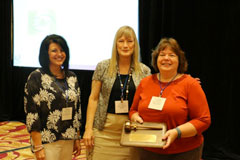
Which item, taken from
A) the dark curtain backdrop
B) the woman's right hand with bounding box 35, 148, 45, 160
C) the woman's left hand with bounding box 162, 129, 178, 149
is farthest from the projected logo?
the woman's left hand with bounding box 162, 129, 178, 149

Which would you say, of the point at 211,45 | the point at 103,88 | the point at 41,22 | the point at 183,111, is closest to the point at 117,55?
the point at 103,88

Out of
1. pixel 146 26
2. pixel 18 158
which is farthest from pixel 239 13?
pixel 18 158

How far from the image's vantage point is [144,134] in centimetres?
152

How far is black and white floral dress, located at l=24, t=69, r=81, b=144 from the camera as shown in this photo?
5.99 feet

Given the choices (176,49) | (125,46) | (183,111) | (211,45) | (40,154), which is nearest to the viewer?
(183,111)

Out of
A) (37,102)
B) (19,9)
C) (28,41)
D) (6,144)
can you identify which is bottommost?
(6,144)

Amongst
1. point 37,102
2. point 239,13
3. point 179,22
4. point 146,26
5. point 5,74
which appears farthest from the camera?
point 5,74

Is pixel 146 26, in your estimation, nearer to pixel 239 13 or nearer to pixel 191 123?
pixel 239 13

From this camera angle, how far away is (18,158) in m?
3.49

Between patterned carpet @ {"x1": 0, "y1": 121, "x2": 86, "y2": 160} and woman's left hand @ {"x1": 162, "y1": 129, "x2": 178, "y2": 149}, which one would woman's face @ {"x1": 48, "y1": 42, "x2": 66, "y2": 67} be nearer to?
woman's left hand @ {"x1": 162, "y1": 129, "x2": 178, "y2": 149}

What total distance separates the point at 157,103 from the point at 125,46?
59cm

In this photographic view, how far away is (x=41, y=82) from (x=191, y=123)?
105cm

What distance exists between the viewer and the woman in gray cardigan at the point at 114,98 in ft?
6.81

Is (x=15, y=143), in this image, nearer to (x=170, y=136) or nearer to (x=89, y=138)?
(x=89, y=138)
